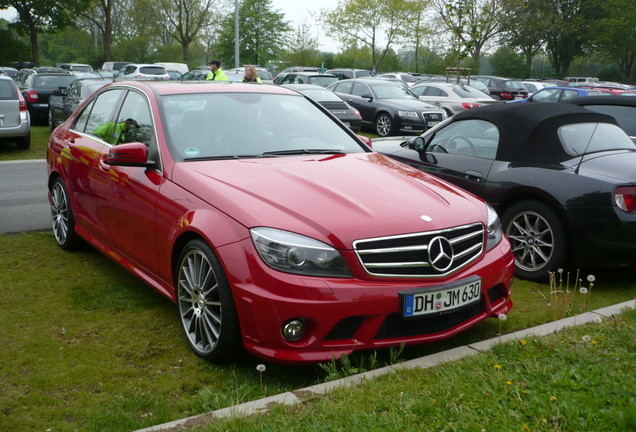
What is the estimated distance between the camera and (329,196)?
14.0 ft

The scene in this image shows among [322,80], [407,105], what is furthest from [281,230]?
[322,80]

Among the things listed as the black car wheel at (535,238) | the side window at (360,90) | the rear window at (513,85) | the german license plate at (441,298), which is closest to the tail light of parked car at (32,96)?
the side window at (360,90)

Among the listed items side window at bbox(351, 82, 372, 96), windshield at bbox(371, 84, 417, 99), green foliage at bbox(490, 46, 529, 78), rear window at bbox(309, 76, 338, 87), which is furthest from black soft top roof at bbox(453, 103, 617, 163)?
green foliage at bbox(490, 46, 529, 78)

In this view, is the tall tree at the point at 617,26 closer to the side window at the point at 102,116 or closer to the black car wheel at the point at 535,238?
the black car wheel at the point at 535,238

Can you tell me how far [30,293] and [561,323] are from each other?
400 cm

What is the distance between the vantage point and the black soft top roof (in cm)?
630

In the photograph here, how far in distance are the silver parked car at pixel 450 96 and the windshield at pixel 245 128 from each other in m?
17.1

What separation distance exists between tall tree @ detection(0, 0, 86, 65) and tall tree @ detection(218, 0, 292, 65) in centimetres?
1871

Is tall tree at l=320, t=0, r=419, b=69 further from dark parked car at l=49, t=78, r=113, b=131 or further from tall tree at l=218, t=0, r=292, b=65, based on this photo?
dark parked car at l=49, t=78, r=113, b=131

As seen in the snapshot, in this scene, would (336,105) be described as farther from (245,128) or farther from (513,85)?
(513,85)

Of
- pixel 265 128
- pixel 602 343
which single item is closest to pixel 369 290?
pixel 602 343

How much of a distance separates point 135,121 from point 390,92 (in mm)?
16099

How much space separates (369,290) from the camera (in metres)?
3.78

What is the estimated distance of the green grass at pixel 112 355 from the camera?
3695mm
